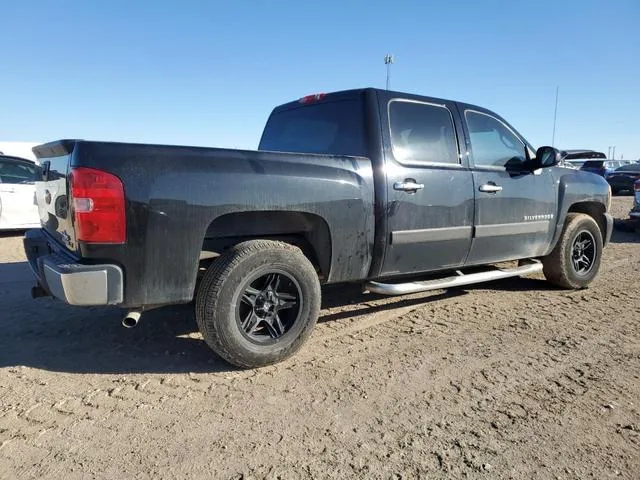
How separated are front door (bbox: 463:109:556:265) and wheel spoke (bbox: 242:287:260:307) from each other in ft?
7.20

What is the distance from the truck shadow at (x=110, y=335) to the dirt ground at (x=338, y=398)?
0.07 feet

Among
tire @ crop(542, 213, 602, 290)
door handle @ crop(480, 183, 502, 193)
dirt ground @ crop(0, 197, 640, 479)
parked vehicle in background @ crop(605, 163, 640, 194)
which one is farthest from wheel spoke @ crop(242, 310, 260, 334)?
parked vehicle in background @ crop(605, 163, 640, 194)

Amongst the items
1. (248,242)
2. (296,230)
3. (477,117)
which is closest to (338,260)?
(296,230)

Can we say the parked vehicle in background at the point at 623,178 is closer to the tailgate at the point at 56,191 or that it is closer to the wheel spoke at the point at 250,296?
the wheel spoke at the point at 250,296

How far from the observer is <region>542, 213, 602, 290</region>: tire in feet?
18.0

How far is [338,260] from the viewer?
12.2 feet

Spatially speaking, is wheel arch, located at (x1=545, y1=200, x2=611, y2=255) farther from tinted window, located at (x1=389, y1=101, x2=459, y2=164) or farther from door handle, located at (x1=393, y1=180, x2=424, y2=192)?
door handle, located at (x1=393, y1=180, x2=424, y2=192)

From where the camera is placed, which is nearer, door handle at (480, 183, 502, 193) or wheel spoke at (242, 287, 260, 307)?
wheel spoke at (242, 287, 260, 307)

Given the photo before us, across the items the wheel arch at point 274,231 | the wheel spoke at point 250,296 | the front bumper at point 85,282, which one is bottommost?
the wheel spoke at point 250,296

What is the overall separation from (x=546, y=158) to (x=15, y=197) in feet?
27.9

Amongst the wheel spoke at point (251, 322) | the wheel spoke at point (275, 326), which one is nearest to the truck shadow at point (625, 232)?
the wheel spoke at point (275, 326)

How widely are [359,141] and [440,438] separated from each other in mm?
2360

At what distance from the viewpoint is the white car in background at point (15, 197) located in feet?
28.1

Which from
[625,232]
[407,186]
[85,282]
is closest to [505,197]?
[407,186]
